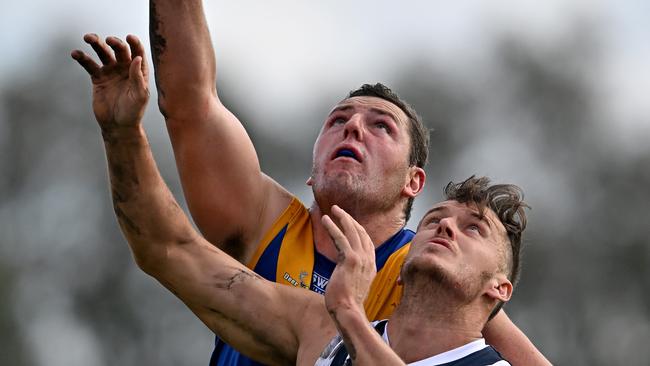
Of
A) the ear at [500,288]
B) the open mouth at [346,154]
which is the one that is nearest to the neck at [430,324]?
the ear at [500,288]

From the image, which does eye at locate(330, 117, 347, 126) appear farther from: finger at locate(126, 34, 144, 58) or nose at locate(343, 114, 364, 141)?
finger at locate(126, 34, 144, 58)

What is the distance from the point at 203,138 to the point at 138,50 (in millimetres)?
1077

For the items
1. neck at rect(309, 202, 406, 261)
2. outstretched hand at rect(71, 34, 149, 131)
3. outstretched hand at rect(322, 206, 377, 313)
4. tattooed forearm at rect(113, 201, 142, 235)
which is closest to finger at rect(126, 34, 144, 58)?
outstretched hand at rect(71, 34, 149, 131)

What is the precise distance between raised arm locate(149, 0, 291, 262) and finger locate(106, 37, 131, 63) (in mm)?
850

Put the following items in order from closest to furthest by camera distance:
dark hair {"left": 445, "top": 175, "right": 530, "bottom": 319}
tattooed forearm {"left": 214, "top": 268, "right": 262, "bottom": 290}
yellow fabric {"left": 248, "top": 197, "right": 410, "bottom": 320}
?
tattooed forearm {"left": 214, "top": 268, "right": 262, "bottom": 290} < dark hair {"left": 445, "top": 175, "right": 530, "bottom": 319} < yellow fabric {"left": 248, "top": 197, "right": 410, "bottom": 320}

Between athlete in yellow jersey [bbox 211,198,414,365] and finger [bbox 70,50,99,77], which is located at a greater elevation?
finger [bbox 70,50,99,77]

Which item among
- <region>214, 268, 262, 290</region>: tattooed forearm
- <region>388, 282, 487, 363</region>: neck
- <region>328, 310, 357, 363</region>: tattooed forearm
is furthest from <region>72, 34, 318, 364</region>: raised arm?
<region>328, 310, 357, 363</region>: tattooed forearm

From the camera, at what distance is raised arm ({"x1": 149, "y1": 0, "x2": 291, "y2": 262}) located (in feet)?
27.3

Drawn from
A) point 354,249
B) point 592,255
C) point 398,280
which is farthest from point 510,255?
point 592,255

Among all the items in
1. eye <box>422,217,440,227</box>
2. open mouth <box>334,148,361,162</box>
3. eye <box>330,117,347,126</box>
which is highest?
eye <box>330,117,347,126</box>

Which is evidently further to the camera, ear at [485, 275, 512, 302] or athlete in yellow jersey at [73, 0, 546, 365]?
athlete in yellow jersey at [73, 0, 546, 365]

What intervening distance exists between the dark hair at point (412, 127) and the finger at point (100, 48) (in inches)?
77.6

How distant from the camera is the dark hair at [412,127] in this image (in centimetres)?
898

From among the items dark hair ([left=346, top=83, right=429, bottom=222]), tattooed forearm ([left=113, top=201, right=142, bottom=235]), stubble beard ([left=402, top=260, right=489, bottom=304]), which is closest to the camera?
stubble beard ([left=402, top=260, right=489, bottom=304])
